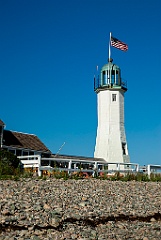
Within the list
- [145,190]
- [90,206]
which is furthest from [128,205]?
[145,190]

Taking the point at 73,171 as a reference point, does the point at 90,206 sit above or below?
below

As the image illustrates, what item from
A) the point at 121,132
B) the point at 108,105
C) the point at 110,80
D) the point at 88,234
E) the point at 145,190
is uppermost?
the point at 110,80

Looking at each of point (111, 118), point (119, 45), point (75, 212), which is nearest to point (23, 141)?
point (111, 118)

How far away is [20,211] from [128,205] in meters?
3.83

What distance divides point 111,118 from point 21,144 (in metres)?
10.2

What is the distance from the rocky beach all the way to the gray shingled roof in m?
16.6

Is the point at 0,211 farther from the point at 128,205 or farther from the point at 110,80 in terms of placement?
the point at 110,80

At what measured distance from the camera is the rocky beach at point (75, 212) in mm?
7992

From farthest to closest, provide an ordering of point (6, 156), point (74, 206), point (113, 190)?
1. point (6, 156)
2. point (113, 190)
3. point (74, 206)

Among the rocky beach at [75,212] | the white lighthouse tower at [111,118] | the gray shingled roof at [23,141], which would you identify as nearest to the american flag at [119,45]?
the white lighthouse tower at [111,118]

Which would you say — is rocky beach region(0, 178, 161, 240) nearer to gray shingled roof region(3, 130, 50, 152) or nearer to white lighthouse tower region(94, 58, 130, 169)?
gray shingled roof region(3, 130, 50, 152)

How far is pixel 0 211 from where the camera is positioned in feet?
29.1

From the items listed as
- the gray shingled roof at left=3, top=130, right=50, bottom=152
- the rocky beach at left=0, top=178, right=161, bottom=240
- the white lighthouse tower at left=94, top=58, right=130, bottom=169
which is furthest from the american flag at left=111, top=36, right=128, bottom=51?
the rocky beach at left=0, top=178, right=161, bottom=240

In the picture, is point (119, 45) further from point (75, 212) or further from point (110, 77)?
point (75, 212)
